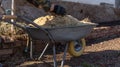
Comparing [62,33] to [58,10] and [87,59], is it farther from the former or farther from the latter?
[87,59]

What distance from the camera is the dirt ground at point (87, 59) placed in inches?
259

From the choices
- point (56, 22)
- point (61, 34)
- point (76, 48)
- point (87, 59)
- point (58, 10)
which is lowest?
point (87, 59)

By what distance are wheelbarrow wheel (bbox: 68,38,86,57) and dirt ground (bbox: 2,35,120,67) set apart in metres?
0.11

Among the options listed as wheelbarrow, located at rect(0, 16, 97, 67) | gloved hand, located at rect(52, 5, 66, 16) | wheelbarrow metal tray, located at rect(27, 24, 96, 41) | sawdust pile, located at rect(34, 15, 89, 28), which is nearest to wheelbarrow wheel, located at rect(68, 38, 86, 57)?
wheelbarrow, located at rect(0, 16, 97, 67)

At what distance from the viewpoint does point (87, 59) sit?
23.3 feet

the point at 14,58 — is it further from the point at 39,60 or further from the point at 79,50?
the point at 79,50

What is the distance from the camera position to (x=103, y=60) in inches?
277

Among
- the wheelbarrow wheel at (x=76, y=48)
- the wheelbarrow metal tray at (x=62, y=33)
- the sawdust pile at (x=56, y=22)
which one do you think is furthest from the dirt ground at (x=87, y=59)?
the sawdust pile at (x=56, y=22)

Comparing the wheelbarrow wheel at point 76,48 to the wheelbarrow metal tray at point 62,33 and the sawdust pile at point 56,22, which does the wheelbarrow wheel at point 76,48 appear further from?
the sawdust pile at point 56,22

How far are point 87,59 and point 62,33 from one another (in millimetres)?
1170

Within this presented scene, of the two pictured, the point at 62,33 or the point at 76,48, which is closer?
the point at 62,33

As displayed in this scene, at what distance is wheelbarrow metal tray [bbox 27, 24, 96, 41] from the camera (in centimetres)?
605

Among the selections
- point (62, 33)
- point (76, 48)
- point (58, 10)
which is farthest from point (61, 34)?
point (76, 48)

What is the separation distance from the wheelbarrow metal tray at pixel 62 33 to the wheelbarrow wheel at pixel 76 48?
11.8 inches
